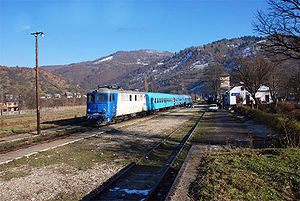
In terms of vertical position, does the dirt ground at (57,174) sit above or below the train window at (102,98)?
below

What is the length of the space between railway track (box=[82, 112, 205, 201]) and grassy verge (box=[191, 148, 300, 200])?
3.83 ft

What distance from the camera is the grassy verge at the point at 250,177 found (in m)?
4.99

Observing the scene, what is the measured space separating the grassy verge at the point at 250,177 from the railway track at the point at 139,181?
1.17 m

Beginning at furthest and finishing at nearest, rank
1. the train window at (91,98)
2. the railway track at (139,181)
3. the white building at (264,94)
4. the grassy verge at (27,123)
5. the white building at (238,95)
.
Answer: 1. the white building at (264,94)
2. the white building at (238,95)
3. the train window at (91,98)
4. the grassy verge at (27,123)
5. the railway track at (139,181)

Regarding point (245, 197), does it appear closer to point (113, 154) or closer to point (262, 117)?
point (113, 154)

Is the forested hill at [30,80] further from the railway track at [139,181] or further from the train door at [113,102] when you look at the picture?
the railway track at [139,181]

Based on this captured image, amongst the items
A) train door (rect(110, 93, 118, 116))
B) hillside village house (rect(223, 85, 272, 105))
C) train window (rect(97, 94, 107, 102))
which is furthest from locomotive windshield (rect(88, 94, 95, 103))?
hillside village house (rect(223, 85, 272, 105))

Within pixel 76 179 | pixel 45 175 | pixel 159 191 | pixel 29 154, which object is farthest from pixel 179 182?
pixel 29 154

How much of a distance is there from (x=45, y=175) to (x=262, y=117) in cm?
1665

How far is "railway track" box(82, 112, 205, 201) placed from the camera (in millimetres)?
5883

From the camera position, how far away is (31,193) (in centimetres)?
614

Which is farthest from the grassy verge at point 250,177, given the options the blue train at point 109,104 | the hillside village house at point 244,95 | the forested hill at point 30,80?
the forested hill at point 30,80

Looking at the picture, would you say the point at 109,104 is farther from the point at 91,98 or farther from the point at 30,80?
the point at 30,80

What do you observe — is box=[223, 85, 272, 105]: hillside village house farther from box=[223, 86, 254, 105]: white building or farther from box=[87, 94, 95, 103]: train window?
box=[87, 94, 95, 103]: train window
